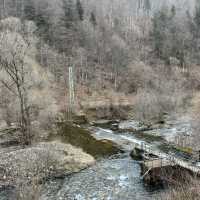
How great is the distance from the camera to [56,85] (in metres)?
68.4

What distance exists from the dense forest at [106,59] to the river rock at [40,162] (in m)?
13.7

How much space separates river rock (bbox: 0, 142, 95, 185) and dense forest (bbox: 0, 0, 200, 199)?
13669 millimetres

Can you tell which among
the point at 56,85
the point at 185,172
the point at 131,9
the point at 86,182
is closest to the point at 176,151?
the point at 185,172

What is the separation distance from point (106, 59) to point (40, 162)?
197 feet

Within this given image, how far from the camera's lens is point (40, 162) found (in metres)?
25.6

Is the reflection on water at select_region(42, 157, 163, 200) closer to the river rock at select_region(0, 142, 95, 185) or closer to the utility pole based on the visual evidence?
the river rock at select_region(0, 142, 95, 185)

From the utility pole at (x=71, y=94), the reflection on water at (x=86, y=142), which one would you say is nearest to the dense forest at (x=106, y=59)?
the utility pole at (x=71, y=94)

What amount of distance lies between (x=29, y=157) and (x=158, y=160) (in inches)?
418

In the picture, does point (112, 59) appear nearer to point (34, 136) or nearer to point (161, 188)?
point (34, 136)

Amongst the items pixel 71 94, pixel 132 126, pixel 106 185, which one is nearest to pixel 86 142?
pixel 132 126

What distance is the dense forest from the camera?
54094 mm

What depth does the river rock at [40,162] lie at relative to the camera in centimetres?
2353

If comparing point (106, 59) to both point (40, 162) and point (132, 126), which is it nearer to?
point (132, 126)

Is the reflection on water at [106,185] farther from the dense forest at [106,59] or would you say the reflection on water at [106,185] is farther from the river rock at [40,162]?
the dense forest at [106,59]
